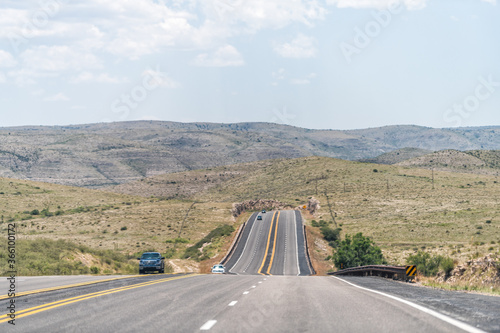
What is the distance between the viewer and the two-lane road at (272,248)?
68.0m

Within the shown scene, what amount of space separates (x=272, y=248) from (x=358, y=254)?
20365 millimetres

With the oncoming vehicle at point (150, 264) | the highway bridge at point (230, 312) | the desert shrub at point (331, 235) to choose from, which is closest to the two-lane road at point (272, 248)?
the desert shrub at point (331, 235)

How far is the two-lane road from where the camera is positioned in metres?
68.0

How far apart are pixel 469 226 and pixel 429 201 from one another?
30.2 m

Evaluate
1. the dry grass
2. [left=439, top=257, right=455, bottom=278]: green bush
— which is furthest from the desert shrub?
[left=439, top=257, right=455, bottom=278]: green bush

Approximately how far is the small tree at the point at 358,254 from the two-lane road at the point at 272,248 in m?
4.72

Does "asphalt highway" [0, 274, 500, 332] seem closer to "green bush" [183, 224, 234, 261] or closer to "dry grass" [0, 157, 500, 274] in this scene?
"dry grass" [0, 157, 500, 274]

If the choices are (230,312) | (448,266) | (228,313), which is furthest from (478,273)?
(228,313)

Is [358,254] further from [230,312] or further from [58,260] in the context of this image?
[230,312]

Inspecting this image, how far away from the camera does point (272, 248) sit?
271ft

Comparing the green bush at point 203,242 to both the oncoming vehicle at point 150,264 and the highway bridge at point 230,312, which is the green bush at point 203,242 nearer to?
the oncoming vehicle at point 150,264

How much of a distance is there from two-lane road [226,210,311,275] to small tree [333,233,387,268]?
4.72 metres

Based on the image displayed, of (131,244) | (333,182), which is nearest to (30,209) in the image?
(131,244)

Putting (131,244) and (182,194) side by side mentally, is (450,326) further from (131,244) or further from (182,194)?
(182,194)
